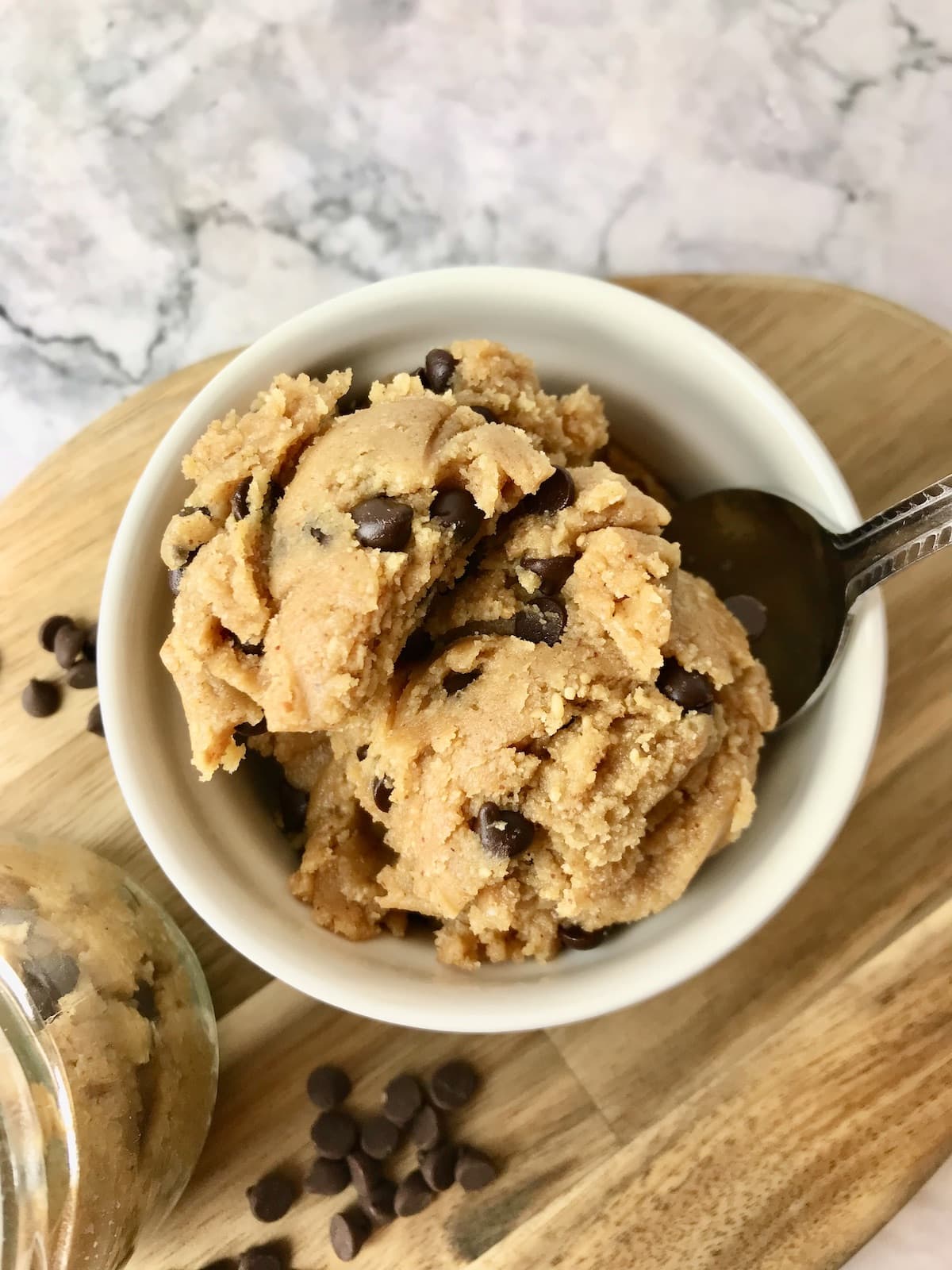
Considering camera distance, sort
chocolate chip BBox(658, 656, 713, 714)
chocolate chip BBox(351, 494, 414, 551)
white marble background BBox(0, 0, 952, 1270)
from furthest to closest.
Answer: white marble background BBox(0, 0, 952, 1270) → chocolate chip BBox(658, 656, 713, 714) → chocolate chip BBox(351, 494, 414, 551)

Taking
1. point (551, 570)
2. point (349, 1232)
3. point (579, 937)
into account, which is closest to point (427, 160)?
point (551, 570)

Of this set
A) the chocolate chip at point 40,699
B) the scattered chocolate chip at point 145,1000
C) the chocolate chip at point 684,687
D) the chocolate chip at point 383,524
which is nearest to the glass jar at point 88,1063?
the scattered chocolate chip at point 145,1000

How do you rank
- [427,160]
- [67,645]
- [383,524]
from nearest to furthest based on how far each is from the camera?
[383,524], [67,645], [427,160]

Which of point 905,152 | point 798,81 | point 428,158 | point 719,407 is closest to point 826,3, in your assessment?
point 798,81

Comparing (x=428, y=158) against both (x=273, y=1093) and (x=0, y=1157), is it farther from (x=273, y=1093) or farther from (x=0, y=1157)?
(x=0, y=1157)

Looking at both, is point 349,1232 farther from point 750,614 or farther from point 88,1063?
point 750,614

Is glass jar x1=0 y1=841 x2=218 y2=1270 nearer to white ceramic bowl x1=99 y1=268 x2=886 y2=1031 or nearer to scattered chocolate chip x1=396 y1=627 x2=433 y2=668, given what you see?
white ceramic bowl x1=99 y1=268 x2=886 y2=1031

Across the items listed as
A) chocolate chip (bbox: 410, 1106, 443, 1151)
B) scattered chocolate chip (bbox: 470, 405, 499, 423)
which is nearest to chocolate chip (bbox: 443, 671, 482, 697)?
scattered chocolate chip (bbox: 470, 405, 499, 423)
